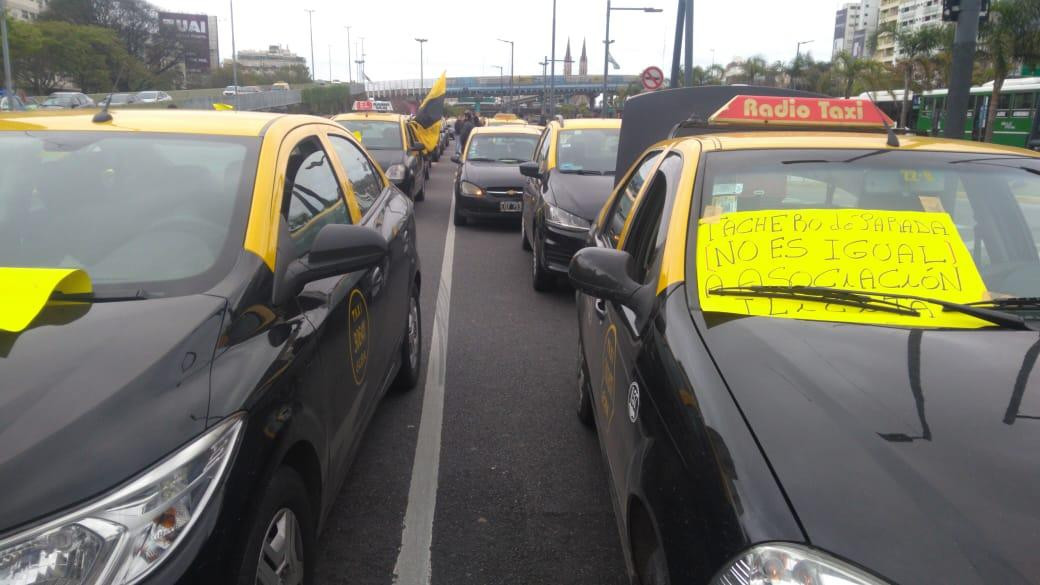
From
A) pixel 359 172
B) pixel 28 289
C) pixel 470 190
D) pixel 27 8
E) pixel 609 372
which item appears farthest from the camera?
pixel 27 8

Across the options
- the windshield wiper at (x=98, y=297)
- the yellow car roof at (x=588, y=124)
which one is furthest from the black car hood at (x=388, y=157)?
the windshield wiper at (x=98, y=297)

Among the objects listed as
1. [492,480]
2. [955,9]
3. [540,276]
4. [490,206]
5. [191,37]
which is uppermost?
[191,37]

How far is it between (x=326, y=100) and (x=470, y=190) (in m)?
60.6

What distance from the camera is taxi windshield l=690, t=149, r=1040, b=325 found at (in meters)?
2.50

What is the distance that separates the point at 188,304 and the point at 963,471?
1.99 m

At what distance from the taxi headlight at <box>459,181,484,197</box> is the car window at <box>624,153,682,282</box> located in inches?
340

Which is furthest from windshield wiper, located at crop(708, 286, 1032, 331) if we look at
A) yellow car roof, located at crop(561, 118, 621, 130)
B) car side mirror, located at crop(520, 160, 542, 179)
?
yellow car roof, located at crop(561, 118, 621, 130)

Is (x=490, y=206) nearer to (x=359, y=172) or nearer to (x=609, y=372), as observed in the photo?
(x=359, y=172)

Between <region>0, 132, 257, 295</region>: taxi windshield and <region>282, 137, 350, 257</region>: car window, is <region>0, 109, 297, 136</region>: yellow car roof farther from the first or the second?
<region>282, 137, 350, 257</region>: car window

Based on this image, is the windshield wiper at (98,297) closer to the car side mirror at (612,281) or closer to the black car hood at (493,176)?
the car side mirror at (612,281)

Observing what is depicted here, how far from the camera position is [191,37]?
256 feet

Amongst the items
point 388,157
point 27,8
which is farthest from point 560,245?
point 27,8

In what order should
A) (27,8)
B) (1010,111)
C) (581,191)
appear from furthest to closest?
(27,8)
(1010,111)
(581,191)

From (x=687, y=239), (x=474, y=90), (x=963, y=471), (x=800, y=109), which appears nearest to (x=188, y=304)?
(x=687, y=239)
